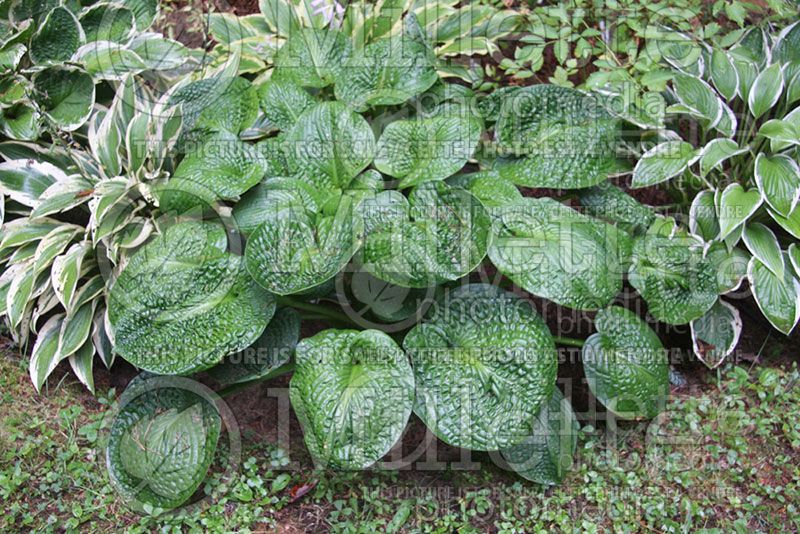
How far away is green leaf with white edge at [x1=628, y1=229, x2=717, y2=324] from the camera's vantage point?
8.20 feet

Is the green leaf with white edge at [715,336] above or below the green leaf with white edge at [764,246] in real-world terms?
below

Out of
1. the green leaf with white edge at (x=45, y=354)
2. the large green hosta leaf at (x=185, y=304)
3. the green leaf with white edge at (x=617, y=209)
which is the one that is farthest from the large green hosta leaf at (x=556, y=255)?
the green leaf with white edge at (x=45, y=354)

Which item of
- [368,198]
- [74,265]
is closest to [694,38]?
[368,198]

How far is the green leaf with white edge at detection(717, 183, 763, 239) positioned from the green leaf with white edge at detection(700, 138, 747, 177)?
102 millimetres

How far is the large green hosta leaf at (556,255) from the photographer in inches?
89.1

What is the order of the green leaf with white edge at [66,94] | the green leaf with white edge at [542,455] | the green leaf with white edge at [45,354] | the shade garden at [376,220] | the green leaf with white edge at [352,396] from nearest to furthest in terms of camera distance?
the green leaf with white edge at [352,396] → the shade garden at [376,220] → the green leaf with white edge at [542,455] → the green leaf with white edge at [45,354] → the green leaf with white edge at [66,94]

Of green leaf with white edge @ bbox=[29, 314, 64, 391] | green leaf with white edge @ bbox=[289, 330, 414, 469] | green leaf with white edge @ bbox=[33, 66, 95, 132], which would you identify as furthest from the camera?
green leaf with white edge @ bbox=[33, 66, 95, 132]

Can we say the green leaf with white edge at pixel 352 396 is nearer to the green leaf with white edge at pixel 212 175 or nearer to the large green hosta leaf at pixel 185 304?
the large green hosta leaf at pixel 185 304

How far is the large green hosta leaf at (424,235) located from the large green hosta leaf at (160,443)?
0.74m

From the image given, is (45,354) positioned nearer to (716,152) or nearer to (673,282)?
(673,282)

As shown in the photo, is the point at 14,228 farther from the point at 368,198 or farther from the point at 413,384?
the point at 413,384

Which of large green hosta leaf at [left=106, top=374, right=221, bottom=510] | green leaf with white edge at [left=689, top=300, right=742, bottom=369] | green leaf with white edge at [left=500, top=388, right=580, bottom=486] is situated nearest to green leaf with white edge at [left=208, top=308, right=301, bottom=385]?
large green hosta leaf at [left=106, top=374, right=221, bottom=510]

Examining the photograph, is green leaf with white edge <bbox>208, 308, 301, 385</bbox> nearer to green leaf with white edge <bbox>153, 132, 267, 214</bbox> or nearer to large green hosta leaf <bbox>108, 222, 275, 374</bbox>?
large green hosta leaf <bbox>108, 222, 275, 374</bbox>

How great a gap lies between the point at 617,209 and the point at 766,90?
0.67 metres
